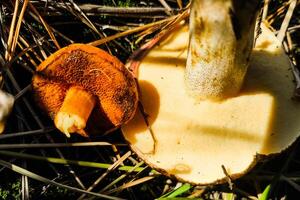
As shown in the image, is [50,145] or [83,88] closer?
[83,88]

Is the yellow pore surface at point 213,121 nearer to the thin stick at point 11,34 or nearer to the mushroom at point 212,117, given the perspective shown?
the mushroom at point 212,117

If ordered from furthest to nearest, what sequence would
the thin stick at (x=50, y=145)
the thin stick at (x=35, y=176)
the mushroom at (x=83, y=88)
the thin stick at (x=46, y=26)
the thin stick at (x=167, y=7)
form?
the thin stick at (x=167, y=7), the thin stick at (x=46, y=26), the thin stick at (x=50, y=145), the thin stick at (x=35, y=176), the mushroom at (x=83, y=88)

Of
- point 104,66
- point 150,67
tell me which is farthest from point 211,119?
point 104,66

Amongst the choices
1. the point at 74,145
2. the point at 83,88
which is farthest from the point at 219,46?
the point at 74,145

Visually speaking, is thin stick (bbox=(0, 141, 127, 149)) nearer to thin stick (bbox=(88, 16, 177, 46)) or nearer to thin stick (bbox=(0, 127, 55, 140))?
thin stick (bbox=(0, 127, 55, 140))

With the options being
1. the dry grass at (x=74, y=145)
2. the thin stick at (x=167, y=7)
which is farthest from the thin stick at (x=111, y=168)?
the thin stick at (x=167, y=7)

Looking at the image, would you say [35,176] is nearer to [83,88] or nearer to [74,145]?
[74,145]

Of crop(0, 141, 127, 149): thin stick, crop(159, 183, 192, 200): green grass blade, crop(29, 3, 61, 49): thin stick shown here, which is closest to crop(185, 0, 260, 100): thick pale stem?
crop(159, 183, 192, 200): green grass blade
